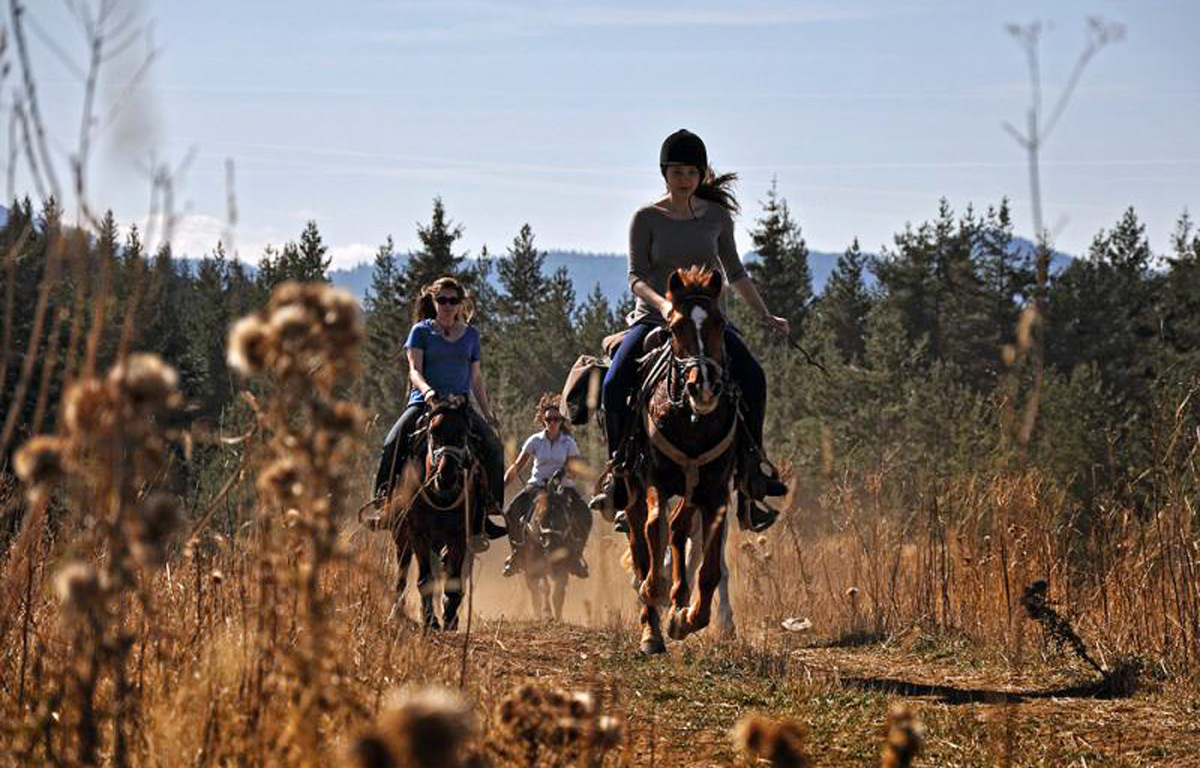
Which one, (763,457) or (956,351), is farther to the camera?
(956,351)

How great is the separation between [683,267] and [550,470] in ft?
30.4

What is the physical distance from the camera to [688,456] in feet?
33.0

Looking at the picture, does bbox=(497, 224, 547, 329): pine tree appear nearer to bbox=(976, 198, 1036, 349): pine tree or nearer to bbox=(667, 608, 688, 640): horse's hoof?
bbox=(976, 198, 1036, 349): pine tree

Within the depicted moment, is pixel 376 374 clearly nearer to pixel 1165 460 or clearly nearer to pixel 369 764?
pixel 1165 460

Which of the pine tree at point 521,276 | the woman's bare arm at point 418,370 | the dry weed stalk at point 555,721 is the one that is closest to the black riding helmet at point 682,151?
the woman's bare arm at point 418,370

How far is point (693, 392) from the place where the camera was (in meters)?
9.64

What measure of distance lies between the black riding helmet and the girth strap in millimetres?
1976

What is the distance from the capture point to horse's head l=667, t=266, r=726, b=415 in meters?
9.63

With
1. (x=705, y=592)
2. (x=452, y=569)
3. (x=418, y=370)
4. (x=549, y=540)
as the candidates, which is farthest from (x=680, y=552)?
(x=549, y=540)

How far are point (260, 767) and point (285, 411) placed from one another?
1.13m

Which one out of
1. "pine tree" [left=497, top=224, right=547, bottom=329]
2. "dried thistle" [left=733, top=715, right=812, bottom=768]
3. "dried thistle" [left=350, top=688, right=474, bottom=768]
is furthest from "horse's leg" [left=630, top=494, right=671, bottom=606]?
"pine tree" [left=497, top=224, right=547, bottom=329]

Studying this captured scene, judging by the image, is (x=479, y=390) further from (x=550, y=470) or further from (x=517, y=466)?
(x=550, y=470)

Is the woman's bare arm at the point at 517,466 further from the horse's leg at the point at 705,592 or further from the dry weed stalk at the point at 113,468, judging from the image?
the dry weed stalk at the point at 113,468

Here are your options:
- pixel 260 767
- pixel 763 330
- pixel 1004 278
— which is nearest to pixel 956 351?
pixel 1004 278
